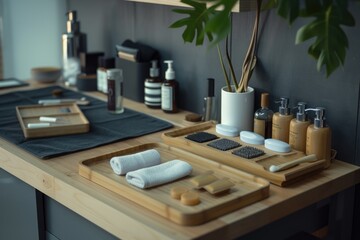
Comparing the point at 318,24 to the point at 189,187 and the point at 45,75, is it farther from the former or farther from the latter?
the point at 45,75

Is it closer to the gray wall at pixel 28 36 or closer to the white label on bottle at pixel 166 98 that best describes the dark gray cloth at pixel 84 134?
the white label on bottle at pixel 166 98

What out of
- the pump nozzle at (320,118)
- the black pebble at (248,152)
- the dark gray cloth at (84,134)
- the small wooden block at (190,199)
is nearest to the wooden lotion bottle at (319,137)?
the pump nozzle at (320,118)

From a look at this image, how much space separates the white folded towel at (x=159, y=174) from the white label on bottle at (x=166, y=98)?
53cm

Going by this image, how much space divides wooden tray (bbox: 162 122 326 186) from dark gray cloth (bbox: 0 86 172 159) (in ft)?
A: 0.55

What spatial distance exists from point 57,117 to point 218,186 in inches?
30.6

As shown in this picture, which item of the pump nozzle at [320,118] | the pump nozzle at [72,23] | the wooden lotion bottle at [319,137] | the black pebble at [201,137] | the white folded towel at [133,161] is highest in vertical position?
the pump nozzle at [72,23]

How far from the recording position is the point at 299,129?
1.55 meters

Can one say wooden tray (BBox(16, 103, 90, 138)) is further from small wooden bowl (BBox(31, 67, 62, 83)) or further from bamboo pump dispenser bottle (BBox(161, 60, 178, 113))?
small wooden bowl (BBox(31, 67, 62, 83))

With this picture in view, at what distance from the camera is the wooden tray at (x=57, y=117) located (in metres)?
1.78

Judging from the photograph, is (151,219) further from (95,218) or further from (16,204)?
(16,204)

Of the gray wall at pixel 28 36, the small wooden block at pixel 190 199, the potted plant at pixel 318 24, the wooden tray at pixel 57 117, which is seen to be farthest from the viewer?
the gray wall at pixel 28 36

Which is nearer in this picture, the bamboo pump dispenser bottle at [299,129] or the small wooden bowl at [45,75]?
the bamboo pump dispenser bottle at [299,129]

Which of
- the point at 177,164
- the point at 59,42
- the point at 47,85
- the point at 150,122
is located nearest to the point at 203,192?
the point at 177,164

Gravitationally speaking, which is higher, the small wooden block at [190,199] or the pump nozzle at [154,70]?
the pump nozzle at [154,70]
